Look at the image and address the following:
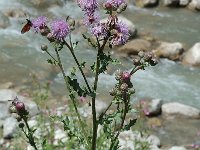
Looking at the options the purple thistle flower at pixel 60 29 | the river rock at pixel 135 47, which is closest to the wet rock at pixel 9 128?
the purple thistle flower at pixel 60 29

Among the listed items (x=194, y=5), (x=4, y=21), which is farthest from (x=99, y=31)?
(x=194, y=5)

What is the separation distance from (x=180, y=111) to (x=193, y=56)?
2.57 meters

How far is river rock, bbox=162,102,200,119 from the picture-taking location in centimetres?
749

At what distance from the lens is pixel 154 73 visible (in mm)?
9227

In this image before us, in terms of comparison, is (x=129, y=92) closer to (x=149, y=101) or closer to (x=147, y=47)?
(x=149, y=101)

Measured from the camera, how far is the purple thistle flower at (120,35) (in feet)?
7.93

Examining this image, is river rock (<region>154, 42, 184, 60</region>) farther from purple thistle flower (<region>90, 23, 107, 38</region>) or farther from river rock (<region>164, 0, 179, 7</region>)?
purple thistle flower (<region>90, 23, 107, 38</region>)

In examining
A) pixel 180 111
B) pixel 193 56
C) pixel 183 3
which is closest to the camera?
pixel 180 111

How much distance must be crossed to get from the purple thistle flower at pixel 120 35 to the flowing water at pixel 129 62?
5021mm

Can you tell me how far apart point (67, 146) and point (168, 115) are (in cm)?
308

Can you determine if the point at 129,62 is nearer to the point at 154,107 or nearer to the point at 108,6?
the point at 154,107

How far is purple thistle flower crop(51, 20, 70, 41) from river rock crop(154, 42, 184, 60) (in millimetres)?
7510

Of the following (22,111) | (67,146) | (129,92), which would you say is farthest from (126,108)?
(67,146)

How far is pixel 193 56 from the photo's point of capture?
983cm
